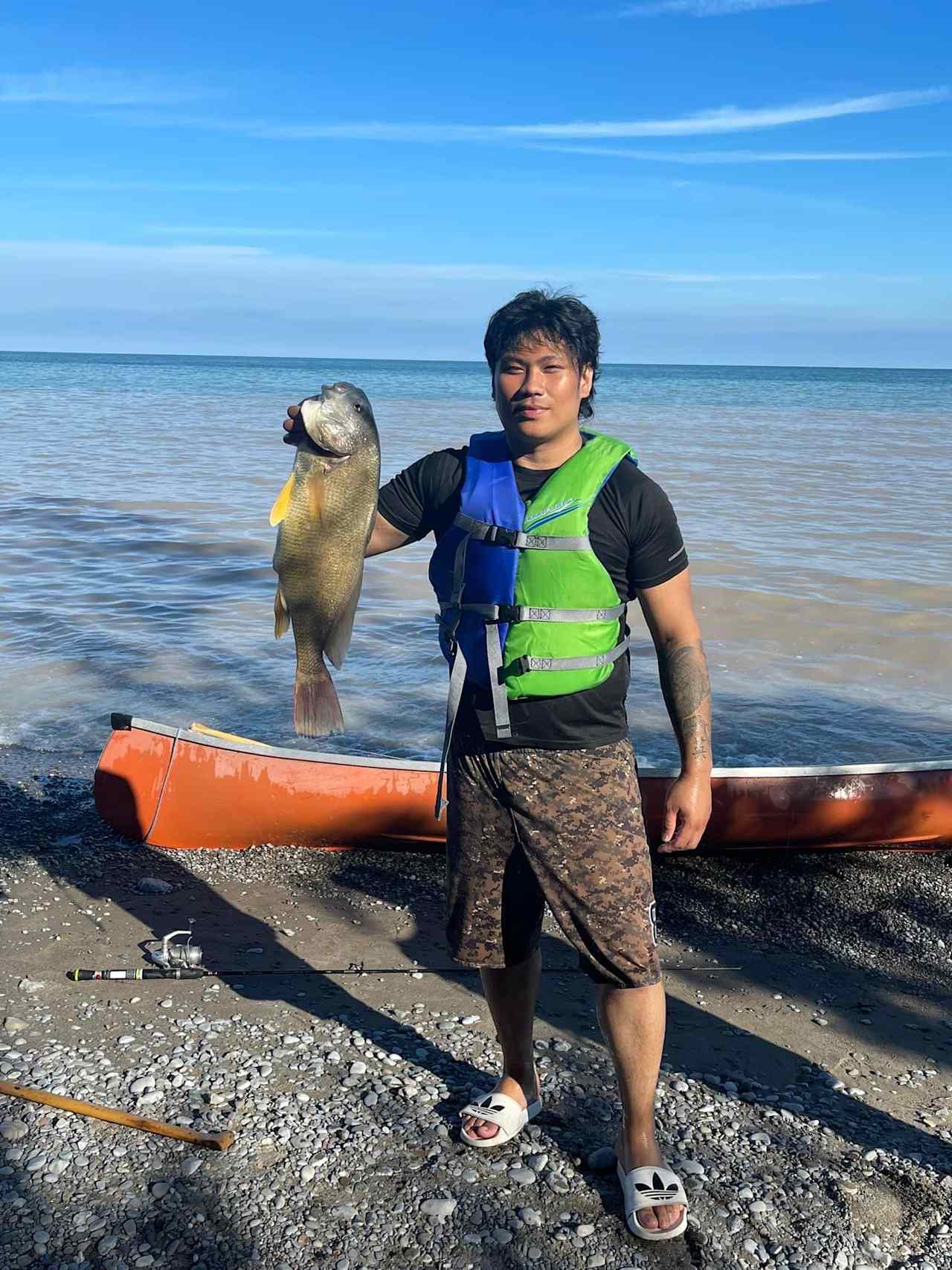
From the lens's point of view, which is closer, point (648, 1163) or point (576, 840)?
point (576, 840)

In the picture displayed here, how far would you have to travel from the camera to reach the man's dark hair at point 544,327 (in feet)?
11.2

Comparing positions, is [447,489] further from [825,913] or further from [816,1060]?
[825,913]

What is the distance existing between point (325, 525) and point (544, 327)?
0.90m

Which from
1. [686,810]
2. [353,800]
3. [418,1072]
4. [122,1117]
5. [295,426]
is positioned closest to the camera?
[295,426]

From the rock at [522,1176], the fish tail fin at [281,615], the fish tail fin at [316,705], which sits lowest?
the rock at [522,1176]

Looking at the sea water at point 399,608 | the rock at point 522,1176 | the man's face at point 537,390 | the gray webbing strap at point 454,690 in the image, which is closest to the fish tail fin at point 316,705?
the gray webbing strap at point 454,690

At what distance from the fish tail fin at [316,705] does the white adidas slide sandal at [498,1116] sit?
1461mm

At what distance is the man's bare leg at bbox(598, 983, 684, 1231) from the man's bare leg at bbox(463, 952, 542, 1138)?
310 mm

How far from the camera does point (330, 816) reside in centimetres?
639

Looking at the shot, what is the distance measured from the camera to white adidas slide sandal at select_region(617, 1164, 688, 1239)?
3.48 m

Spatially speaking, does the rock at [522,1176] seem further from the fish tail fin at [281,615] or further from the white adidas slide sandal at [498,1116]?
the fish tail fin at [281,615]

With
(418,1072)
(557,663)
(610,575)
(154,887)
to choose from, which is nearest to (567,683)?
(557,663)

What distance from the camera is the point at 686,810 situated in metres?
3.49

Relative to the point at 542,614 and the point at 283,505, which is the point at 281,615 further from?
the point at 542,614
